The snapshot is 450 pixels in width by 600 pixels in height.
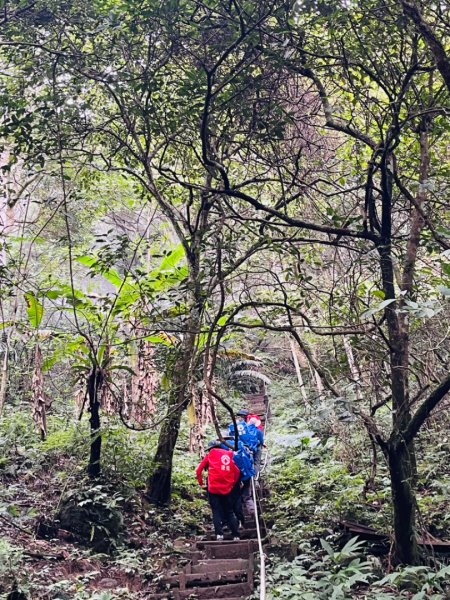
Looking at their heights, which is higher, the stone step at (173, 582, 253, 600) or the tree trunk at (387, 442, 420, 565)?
the tree trunk at (387, 442, 420, 565)

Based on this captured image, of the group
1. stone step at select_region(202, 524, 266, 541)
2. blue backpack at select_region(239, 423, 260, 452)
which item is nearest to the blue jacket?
blue backpack at select_region(239, 423, 260, 452)

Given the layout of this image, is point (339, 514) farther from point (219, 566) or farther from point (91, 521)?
point (91, 521)

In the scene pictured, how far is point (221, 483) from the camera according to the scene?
721 cm

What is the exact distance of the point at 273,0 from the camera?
4293 mm

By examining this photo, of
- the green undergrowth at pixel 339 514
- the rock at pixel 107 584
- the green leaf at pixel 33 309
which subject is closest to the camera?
the green undergrowth at pixel 339 514

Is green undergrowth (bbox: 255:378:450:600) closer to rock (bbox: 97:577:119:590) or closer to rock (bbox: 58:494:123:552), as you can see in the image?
rock (bbox: 97:577:119:590)

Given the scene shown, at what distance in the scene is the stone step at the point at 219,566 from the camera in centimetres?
612

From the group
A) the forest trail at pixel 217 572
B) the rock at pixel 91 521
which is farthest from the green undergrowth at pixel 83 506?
the forest trail at pixel 217 572

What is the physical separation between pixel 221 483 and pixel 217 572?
134cm

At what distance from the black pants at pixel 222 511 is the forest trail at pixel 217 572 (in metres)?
0.16

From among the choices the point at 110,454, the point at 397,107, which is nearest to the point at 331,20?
the point at 397,107

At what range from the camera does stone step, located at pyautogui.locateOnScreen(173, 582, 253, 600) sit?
5562mm

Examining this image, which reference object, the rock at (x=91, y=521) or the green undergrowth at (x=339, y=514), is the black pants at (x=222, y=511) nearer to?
the green undergrowth at (x=339, y=514)

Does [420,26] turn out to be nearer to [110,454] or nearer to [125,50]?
[125,50]
